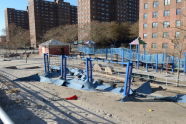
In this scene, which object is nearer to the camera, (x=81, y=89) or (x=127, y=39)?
(x=81, y=89)

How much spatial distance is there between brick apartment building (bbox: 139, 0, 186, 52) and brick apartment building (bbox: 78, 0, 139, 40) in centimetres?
3715

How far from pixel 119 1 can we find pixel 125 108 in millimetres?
95400

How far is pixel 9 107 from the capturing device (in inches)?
278

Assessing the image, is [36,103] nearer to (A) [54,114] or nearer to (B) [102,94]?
(A) [54,114]

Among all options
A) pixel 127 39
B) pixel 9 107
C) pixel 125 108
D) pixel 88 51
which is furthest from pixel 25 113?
pixel 127 39

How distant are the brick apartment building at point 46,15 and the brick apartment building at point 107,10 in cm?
2684

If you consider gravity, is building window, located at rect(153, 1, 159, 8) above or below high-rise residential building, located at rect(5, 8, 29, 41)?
below

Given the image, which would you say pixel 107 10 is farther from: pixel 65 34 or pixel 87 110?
pixel 87 110

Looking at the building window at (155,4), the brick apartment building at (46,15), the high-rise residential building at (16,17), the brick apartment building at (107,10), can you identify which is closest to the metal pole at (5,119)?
the building window at (155,4)

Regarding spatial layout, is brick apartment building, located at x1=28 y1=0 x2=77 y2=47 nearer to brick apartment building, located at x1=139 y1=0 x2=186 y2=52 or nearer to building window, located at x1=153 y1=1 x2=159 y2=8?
brick apartment building, located at x1=139 y1=0 x2=186 y2=52

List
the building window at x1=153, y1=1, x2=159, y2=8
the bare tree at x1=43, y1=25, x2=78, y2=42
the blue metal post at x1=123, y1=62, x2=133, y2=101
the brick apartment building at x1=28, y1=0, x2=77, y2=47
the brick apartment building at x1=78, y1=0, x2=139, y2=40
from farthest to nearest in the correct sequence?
the brick apartment building at x1=28, y1=0, x2=77, y2=47 < the brick apartment building at x1=78, y1=0, x2=139, y2=40 < the bare tree at x1=43, y1=25, x2=78, y2=42 < the building window at x1=153, y1=1, x2=159, y2=8 < the blue metal post at x1=123, y1=62, x2=133, y2=101

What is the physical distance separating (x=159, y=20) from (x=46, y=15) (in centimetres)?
8307

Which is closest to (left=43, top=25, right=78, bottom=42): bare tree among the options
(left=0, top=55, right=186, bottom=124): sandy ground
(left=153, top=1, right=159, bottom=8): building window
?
(left=153, top=1, right=159, bottom=8): building window

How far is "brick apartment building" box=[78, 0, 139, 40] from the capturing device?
85.5m
